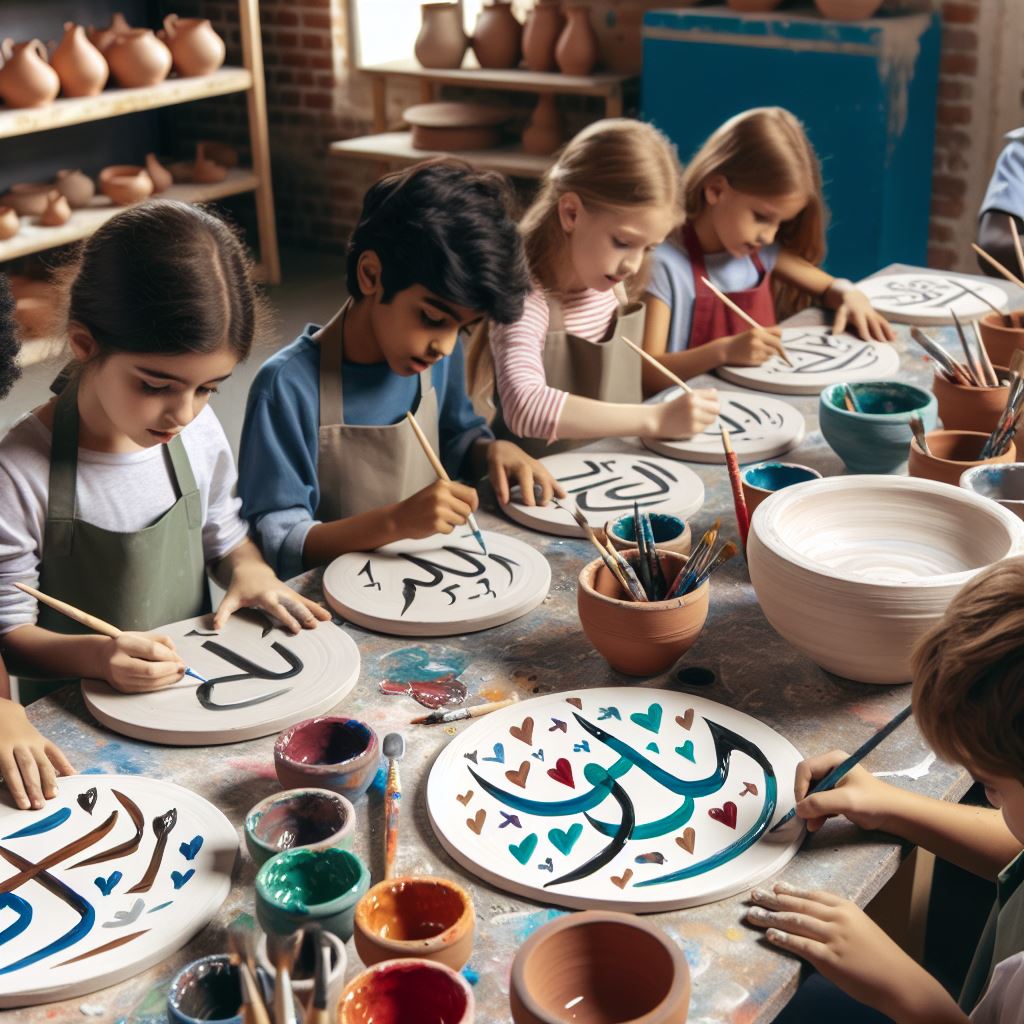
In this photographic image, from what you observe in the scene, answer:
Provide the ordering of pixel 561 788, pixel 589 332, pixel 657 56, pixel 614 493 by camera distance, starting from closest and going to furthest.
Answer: pixel 561 788
pixel 614 493
pixel 589 332
pixel 657 56

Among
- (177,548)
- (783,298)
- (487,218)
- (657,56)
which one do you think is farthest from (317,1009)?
(657,56)

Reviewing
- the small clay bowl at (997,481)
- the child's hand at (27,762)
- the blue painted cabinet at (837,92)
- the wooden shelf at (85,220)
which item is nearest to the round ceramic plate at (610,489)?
the small clay bowl at (997,481)

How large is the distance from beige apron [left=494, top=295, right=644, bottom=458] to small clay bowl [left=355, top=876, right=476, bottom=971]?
1388 millimetres

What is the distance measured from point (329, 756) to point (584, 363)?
1.32m

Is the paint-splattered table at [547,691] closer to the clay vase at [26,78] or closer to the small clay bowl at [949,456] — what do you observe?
the small clay bowl at [949,456]

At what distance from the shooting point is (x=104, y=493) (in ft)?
5.42

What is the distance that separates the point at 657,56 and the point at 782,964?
159 inches

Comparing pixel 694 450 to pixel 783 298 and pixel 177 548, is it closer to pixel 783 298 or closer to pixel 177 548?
pixel 177 548

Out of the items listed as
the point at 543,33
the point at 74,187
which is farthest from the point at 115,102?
the point at 543,33

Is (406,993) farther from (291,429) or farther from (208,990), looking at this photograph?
(291,429)

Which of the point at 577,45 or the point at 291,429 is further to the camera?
the point at 577,45

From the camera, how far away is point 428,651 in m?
1.47

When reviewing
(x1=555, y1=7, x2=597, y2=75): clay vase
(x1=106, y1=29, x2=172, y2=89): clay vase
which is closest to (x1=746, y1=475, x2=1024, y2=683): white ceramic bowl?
(x1=555, y1=7, x2=597, y2=75): clay vase

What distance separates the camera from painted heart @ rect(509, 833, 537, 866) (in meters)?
1.11
